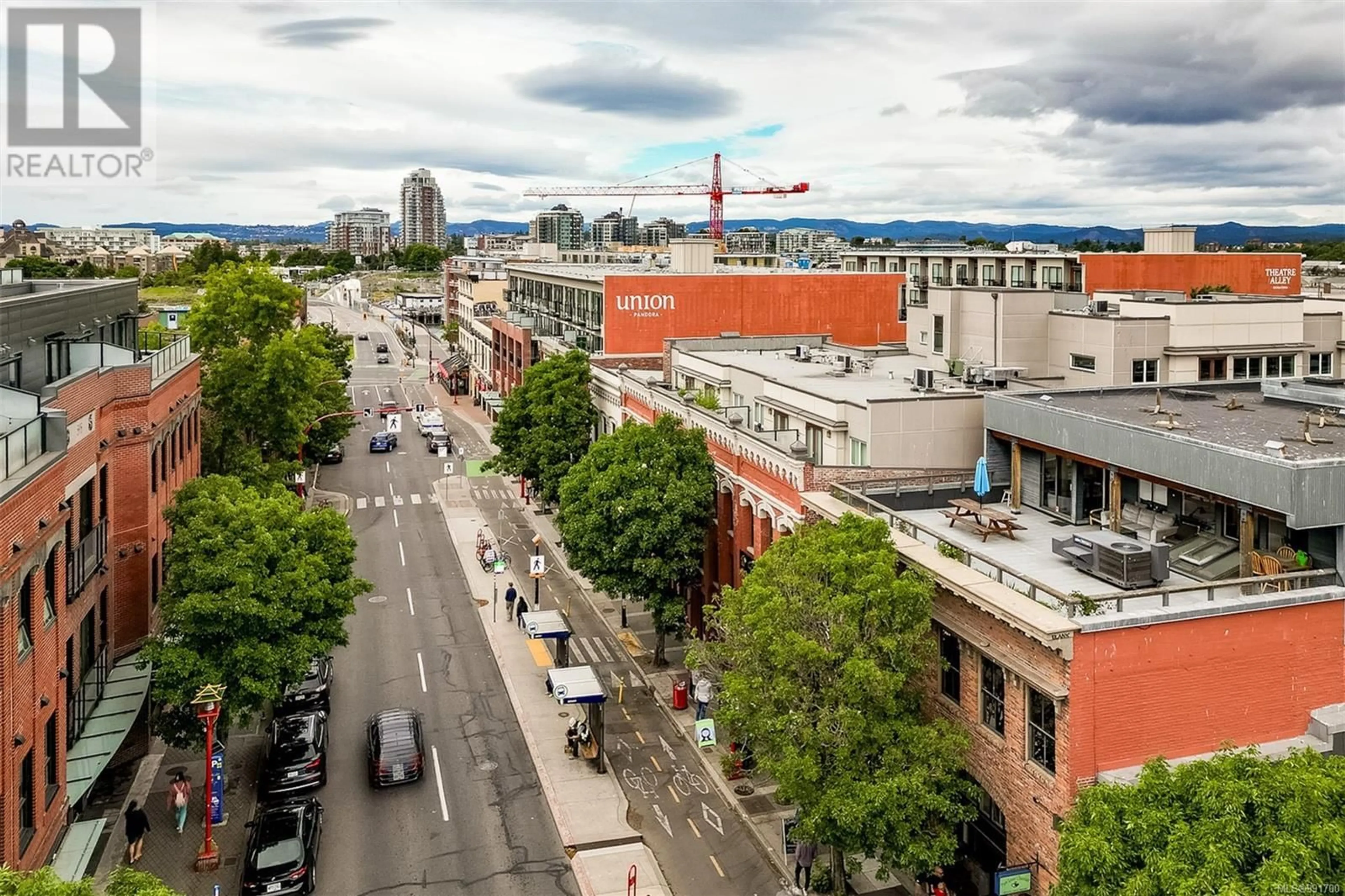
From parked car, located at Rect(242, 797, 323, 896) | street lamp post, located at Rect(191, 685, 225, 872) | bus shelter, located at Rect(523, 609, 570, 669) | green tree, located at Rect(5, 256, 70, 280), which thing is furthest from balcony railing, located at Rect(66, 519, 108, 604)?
green tree, located at Rect(5, 256, 70, 280)

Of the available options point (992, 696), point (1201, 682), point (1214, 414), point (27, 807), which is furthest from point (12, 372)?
point (1214, 414)

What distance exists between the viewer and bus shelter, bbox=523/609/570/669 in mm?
43938

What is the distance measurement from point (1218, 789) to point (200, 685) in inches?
1080

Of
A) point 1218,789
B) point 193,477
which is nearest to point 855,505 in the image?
point 1218,789

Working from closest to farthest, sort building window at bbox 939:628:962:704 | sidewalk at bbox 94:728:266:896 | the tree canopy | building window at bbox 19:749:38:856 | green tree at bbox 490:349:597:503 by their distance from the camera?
building window at bbox 19:749:38:856
building window at bbox 939:628:962:704
sidewalk at bbox 94:728:266:896
the tree canopy
green tree at bbox 490:349:597:503

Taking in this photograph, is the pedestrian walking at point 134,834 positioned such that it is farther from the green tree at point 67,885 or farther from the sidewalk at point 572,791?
the green tree at point 67,885

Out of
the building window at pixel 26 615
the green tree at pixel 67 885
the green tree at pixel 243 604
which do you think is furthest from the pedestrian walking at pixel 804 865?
the building window at pixel 26 615

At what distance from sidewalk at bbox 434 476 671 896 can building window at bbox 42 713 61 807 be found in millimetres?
14119

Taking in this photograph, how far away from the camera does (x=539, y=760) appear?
3816cm

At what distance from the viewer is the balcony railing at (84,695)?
31625mm

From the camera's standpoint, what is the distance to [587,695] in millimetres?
36656

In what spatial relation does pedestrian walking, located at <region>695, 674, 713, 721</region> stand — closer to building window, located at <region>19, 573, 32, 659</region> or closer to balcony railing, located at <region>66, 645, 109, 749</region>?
balcony railing, located at <region>66, 645, 109, 749</region>

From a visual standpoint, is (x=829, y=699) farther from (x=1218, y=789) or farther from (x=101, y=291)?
(x=101, y=291)

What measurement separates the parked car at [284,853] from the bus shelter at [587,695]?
28.7ft
